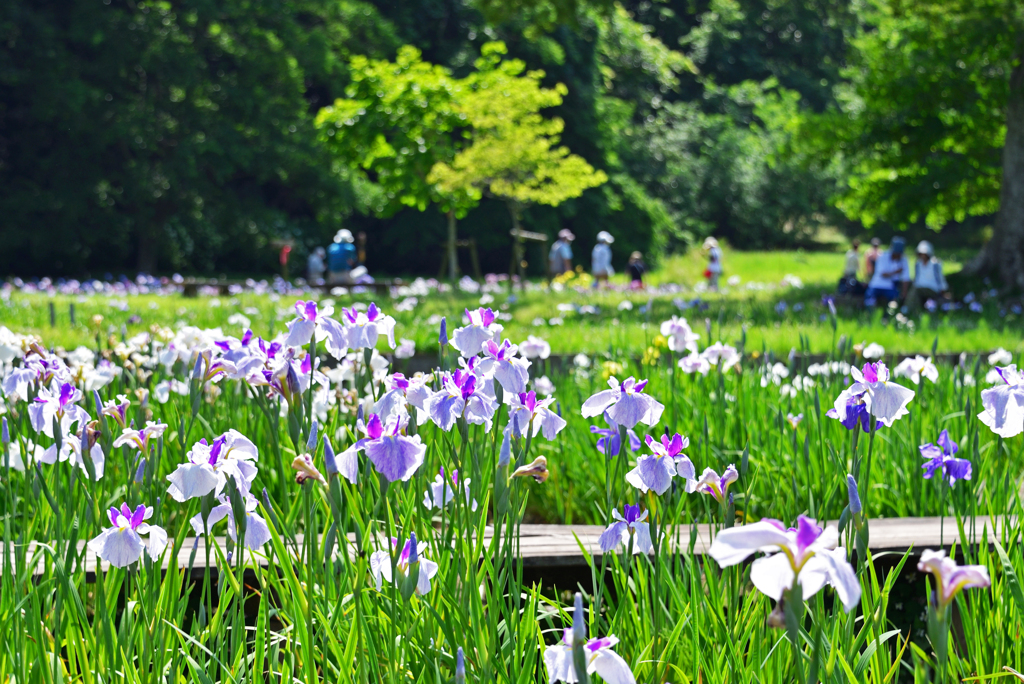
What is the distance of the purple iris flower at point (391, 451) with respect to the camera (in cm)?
132

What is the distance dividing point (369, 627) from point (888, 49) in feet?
55.6

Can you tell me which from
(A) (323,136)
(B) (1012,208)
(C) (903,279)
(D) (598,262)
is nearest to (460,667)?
(C) (903,279)

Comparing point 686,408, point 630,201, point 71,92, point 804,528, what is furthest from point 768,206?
point 804,528

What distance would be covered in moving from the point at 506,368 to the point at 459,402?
0.11m

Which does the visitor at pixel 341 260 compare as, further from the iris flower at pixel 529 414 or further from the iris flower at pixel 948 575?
the iris flower at pixel 948 575

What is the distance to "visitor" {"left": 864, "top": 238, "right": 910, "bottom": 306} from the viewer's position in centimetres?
1131

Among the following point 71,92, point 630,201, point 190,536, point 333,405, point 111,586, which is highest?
point 71,92

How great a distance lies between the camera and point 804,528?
2.79ft

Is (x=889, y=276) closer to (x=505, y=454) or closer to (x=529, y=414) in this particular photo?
(x=529, y=414)

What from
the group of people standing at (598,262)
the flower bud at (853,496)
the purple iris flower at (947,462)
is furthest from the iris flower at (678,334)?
the group of people standing at (598,262)

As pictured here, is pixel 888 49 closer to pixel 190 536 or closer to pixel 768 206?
pixel 190 536

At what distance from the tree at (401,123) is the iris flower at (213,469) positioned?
14.6 m

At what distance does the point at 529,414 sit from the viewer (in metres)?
1.61

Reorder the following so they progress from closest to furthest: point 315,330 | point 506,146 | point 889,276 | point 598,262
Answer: point 315,330 < point 889,276 < point 506,146 < point 598,262
